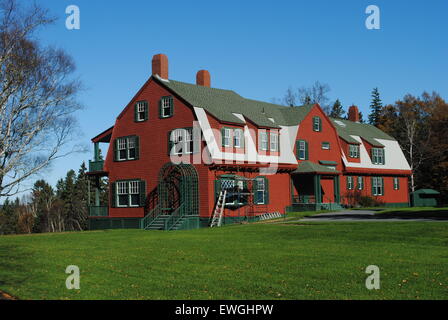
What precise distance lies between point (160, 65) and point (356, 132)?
22243 mm

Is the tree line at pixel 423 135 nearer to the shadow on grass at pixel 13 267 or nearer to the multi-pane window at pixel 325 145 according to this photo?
the multi-pane window at pixel 325 145

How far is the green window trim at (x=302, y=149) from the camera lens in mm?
40656

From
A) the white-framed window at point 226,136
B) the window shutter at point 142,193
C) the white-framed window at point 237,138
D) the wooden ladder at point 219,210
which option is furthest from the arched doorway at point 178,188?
the white-framed window at point 237,138

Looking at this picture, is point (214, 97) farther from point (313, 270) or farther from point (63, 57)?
point (313, 270)

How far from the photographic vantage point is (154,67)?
37594 mm

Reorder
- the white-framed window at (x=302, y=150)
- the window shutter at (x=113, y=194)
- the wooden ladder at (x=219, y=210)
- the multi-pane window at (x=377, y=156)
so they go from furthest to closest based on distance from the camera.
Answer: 1. the multi-pane window at (x=377, y=156)
2. the white-framed window at (x=302, y=150)
3. the window shutter at (x=113, y=194)
4. the wooden ladder at (x=219, y=210)

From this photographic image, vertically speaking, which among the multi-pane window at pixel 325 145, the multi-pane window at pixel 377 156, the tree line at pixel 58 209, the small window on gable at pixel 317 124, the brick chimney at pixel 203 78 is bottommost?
the tree line at pixel 58 209

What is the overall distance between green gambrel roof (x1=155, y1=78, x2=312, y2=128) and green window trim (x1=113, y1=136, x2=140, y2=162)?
4.77m

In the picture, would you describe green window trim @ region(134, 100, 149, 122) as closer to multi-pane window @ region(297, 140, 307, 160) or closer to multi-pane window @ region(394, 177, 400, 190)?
multi-pane window @ region(297, 140, 307, 160)

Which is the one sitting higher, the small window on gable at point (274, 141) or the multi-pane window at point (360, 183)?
the small window on gable at point (274, 141)

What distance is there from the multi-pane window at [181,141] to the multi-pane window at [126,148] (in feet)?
11.9

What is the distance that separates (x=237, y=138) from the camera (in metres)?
34.8

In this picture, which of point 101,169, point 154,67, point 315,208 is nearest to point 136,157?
point 101,169
